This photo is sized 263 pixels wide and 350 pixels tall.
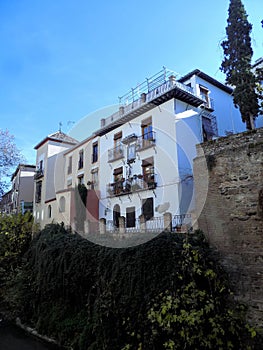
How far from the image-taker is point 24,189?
25781 mm

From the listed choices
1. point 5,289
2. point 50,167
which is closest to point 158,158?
point 5,289

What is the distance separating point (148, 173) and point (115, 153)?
3.39 m

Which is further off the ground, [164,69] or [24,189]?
[164,69]

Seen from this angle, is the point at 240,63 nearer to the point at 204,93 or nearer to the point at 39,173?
the point at 204,93

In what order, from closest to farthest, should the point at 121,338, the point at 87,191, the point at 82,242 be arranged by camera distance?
1. the point at 121,338
2. the point at 82,242
3. the point at 87,191

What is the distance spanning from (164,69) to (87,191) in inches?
367

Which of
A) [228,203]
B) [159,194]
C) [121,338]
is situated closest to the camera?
[121,338]

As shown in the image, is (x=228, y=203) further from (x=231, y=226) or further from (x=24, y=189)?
(x=24, y=189)

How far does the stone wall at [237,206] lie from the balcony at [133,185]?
6422 mm

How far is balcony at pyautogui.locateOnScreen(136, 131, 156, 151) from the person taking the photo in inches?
503

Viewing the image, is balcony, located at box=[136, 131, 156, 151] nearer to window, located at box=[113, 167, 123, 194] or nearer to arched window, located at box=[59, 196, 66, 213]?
window, located at box=[113, 167, 123, 194]

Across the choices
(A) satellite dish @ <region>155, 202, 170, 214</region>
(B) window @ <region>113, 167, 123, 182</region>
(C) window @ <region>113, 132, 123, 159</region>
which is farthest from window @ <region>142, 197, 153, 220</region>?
Answer: (C) window @ <region>113, 132, 123, 159</region>

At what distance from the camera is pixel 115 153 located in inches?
600

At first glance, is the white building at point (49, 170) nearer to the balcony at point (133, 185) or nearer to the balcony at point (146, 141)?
the balcony at point (133, 185)
